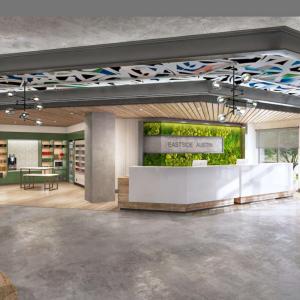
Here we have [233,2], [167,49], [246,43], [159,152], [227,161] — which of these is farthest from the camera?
[227,161]

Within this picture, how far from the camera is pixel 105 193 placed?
368 inches

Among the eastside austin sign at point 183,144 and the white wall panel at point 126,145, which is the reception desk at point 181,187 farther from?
the eastside austin sign at point 183,144

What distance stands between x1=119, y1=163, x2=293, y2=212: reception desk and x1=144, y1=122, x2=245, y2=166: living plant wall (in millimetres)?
3642

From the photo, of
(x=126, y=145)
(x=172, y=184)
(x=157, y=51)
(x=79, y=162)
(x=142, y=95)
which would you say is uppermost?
(x=142, y=95)

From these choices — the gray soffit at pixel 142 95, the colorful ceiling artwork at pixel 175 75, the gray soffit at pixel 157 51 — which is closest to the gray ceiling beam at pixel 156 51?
the gray soffit at pixel 157 51

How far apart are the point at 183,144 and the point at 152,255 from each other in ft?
26.5

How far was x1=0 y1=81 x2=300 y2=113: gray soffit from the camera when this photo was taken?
7504 millimetres

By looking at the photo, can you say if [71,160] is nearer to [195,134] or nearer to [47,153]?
[47,153]

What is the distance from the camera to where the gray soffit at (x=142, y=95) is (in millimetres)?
7504

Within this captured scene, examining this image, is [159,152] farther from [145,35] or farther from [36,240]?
[145,35]

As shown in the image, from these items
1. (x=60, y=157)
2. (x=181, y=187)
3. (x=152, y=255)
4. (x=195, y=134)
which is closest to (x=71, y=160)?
(x=60, y=157)

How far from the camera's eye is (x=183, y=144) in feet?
40.5

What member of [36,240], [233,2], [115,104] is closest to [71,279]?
[36,240]

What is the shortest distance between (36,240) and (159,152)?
7015mm
